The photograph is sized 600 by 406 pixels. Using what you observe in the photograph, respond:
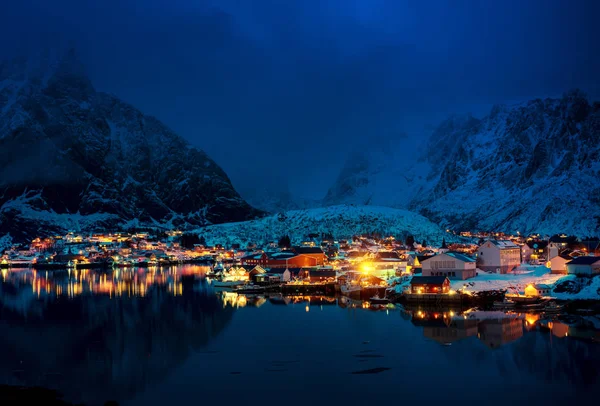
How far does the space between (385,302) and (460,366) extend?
88.1 ft

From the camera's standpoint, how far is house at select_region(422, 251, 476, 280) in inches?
2500

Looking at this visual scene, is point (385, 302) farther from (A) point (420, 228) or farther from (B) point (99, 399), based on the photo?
(A) point (420, 228)

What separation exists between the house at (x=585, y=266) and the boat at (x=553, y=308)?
887 centimetres

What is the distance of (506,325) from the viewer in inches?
1735

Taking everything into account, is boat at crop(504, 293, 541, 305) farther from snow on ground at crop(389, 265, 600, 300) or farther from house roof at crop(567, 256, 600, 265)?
house roof at crop(567, 256, 600, 265)

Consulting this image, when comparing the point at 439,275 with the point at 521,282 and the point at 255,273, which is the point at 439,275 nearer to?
the point at 521,282

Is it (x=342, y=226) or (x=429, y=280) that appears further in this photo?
(x=342, y=226)

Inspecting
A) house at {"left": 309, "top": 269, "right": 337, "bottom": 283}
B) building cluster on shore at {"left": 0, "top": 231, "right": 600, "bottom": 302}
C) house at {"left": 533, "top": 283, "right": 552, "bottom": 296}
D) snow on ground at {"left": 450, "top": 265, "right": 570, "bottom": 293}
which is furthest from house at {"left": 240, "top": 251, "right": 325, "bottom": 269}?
house at {"left": 533, "top": 283, "right": 552, "bottom": 296}

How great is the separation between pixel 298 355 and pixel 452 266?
3276 cm

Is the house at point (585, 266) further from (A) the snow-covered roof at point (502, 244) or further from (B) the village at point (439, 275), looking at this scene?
(A) the snow-covered roof at point (502, 244)

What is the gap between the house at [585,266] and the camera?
190 feet

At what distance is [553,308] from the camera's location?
50.1m

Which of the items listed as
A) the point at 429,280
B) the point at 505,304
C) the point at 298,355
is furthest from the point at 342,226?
the point at 298,355

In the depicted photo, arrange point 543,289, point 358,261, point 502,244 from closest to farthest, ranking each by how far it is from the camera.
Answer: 1. point 543,289
2. point 502,244
3. point 358,261
